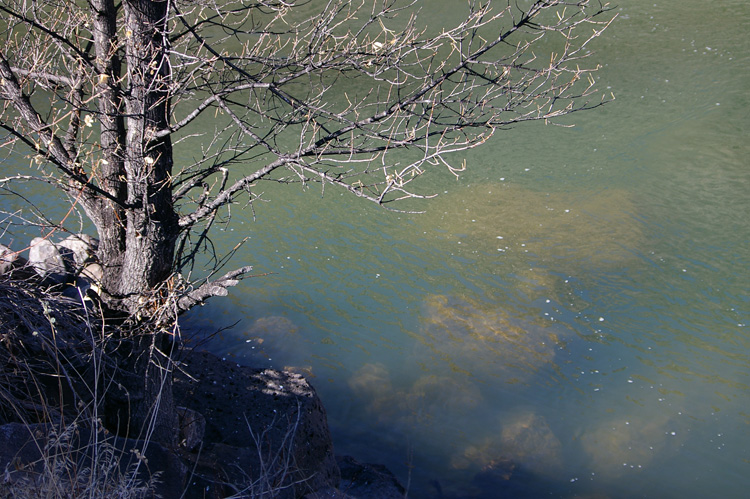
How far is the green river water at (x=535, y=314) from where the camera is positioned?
5.54 m

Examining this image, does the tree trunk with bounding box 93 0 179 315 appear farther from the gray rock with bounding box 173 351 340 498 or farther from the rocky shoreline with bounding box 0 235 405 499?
the gray rock with bounding box 173 351 340 498

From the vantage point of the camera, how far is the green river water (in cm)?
554

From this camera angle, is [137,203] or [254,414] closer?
[137,203]

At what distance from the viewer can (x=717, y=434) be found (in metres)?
5.60

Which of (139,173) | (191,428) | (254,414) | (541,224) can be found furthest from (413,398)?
(541,224)

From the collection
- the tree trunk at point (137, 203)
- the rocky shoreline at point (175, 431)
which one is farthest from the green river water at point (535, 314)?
the tree trunk at point (137, 203)

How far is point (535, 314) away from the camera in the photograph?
23.0 ft

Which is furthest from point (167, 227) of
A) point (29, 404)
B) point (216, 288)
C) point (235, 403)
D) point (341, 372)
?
point (341, 372)

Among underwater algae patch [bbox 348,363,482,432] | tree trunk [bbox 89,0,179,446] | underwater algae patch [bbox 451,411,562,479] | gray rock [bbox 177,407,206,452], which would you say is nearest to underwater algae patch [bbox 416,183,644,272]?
underwater algae patch [bbox 348,363,482,432]

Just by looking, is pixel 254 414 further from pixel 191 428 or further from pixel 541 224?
pixel 541 224

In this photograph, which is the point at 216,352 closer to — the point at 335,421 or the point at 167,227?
the point at 335,421

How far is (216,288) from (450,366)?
340 centimetres

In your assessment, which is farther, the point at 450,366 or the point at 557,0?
the point at 450,366

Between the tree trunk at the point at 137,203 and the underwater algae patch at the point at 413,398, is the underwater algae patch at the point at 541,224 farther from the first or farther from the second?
the tree trunk at the point at 137,203
